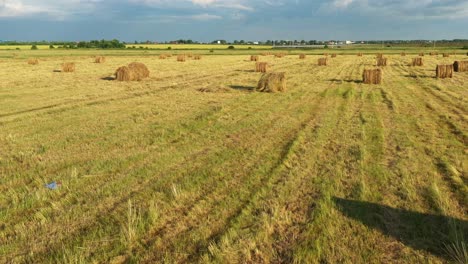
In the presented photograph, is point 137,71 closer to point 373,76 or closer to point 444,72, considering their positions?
point 373,76

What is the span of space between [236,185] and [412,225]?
2.75 m

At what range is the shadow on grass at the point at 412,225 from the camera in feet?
14.8

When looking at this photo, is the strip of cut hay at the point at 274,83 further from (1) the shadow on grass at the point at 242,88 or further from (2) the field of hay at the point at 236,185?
(2) the field of hay at the point at 236,185

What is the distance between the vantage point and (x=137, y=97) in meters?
17.5

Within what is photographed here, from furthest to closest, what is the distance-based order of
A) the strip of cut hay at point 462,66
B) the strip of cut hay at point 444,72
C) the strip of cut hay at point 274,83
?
the strip of cut hay at point 462,66 < the strip of cut hay at point 444,72 < the strip of cut hay at point 274,83

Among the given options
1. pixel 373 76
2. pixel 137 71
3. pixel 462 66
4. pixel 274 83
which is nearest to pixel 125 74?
pixel 137 71

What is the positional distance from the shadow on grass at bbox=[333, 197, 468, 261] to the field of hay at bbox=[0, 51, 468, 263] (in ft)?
0.07

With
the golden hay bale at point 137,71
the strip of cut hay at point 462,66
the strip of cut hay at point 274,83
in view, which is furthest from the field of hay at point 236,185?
the strip of cut hay at point 462,66

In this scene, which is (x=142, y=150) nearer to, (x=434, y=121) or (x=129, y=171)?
(x=129, y=171)

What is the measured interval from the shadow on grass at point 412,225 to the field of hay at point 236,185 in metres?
0.02

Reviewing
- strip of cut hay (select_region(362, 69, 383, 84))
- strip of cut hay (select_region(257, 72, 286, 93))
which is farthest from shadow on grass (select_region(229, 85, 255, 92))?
strip of cut hay (select_region(362, 69, 383, 84))

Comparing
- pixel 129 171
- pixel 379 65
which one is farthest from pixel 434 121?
pixel 379 65

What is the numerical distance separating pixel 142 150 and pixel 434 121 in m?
8.51

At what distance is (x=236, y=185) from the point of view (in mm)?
6496
